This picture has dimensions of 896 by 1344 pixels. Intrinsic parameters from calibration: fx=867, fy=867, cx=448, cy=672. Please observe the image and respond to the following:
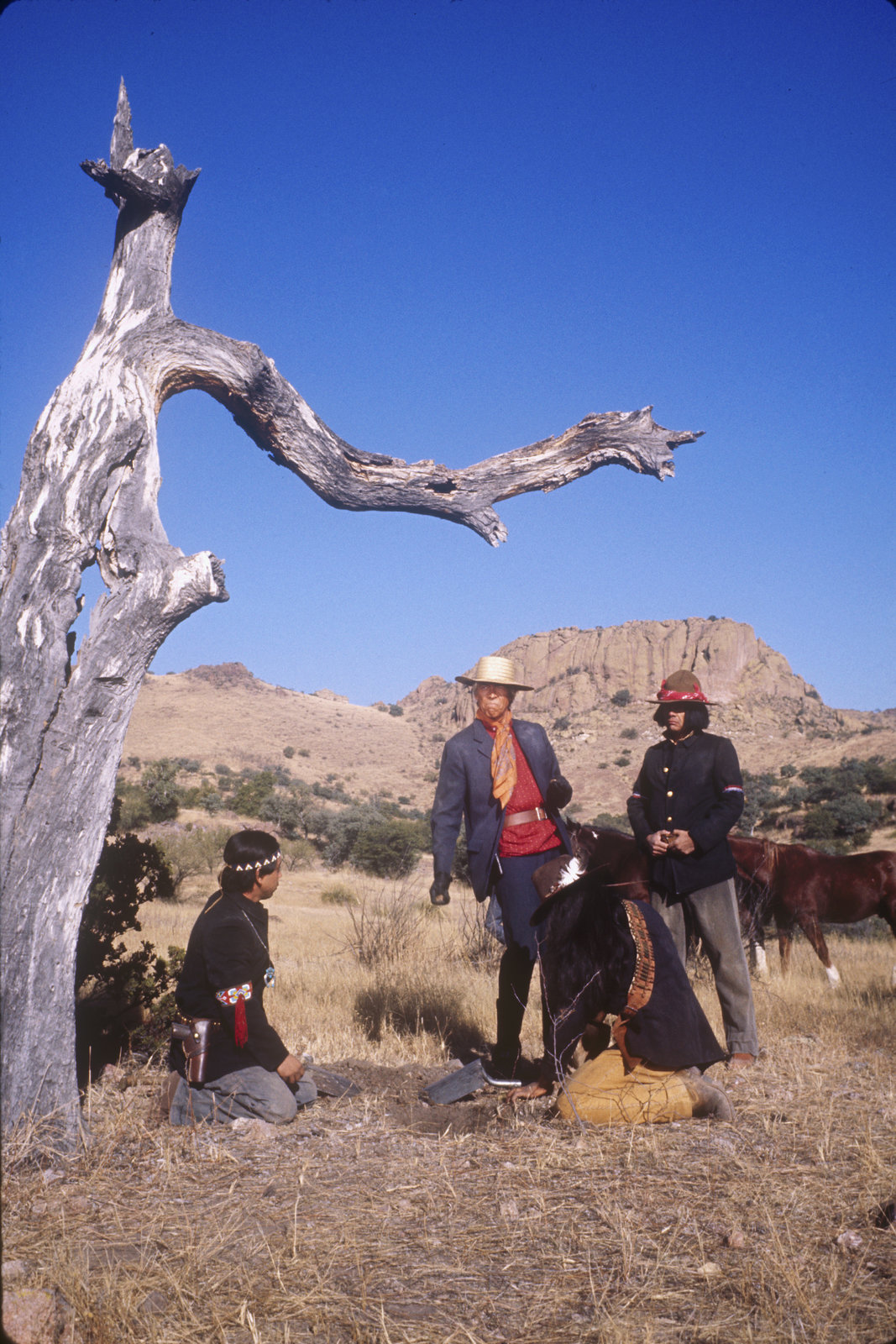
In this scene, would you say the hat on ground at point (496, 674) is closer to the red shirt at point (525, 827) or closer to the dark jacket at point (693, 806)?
the red shirt at point (525, 827)

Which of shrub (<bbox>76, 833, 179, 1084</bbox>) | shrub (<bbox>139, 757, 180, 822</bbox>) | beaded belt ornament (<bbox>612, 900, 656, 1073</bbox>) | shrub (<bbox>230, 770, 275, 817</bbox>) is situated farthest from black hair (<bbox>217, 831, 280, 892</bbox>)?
shrub (<bbox>230, 770, 275, 817</bbox>)

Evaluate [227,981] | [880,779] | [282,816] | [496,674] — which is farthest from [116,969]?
[880,779]

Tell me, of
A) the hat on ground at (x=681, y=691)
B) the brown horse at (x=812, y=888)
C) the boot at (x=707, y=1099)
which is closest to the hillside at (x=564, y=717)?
the brown horse at (x=812, y=888)

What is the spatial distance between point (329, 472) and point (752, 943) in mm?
5950

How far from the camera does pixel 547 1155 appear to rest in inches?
139

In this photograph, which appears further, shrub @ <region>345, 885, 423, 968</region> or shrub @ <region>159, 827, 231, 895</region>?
shrub @ <region>159, 827, 231, 895</region>

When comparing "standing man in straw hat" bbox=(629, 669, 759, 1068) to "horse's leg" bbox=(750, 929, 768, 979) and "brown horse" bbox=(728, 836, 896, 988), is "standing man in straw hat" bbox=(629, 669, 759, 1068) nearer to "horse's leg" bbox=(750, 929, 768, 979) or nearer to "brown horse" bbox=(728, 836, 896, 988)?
"brown horse" bbox=(728, 836, 896, 988)

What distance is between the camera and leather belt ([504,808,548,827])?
4.66 meters

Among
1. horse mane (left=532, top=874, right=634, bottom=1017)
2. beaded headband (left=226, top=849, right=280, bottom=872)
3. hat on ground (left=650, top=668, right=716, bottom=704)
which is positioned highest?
hat on ground (left=650, top=668, right=716, bottom=704)

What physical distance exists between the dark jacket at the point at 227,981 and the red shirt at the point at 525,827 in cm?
138

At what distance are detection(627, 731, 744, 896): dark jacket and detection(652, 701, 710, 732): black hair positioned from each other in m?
0.06

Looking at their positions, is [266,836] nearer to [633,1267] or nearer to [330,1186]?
[330,1186]

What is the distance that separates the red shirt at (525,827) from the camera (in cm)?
465

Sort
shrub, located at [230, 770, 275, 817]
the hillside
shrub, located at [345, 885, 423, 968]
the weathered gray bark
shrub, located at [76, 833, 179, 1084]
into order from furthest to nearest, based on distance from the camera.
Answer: the hillside < shrub, located at [230, 770, 275, 817] < shrub, located at [345, 885, 423, 968] < shrub, located at [76, 833, 179, 1084] < the weathered gray bark
